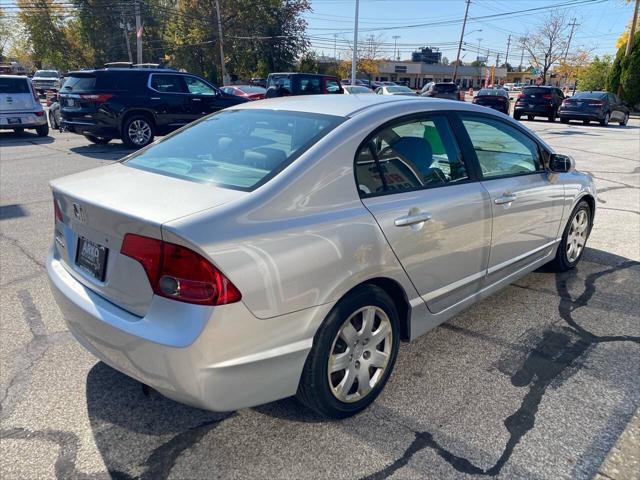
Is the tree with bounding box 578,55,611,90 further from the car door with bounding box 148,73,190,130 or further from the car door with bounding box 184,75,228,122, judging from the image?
the car door with bounding box 148,73,190,130

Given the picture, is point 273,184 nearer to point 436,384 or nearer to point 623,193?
point 436,384

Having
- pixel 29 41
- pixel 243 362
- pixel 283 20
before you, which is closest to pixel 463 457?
pixel 243 362

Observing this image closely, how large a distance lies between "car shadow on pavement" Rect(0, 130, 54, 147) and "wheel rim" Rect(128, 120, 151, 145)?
3295mm

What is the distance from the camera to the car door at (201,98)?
41.0 ft

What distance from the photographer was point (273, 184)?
227cm

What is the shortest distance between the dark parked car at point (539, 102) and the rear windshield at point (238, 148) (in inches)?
922

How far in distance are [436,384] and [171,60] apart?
214 ft

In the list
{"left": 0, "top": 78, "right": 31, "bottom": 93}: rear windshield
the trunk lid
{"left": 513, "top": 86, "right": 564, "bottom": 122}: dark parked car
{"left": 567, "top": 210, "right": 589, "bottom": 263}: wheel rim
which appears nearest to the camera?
the trunk lid

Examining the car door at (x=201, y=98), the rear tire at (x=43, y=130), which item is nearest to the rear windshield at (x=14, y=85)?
the rear tire at (x=43, y=130)

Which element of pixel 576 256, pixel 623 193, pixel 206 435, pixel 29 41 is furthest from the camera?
pixel 29 41

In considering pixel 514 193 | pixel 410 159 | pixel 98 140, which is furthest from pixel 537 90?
pixel 410 159

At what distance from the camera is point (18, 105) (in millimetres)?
13766

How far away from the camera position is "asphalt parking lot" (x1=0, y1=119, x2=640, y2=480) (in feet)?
7.54

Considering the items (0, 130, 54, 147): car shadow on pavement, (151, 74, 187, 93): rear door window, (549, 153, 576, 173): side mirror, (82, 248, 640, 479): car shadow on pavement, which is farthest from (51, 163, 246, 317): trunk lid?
(0, 130, 54, 147): car shadow on pavement
